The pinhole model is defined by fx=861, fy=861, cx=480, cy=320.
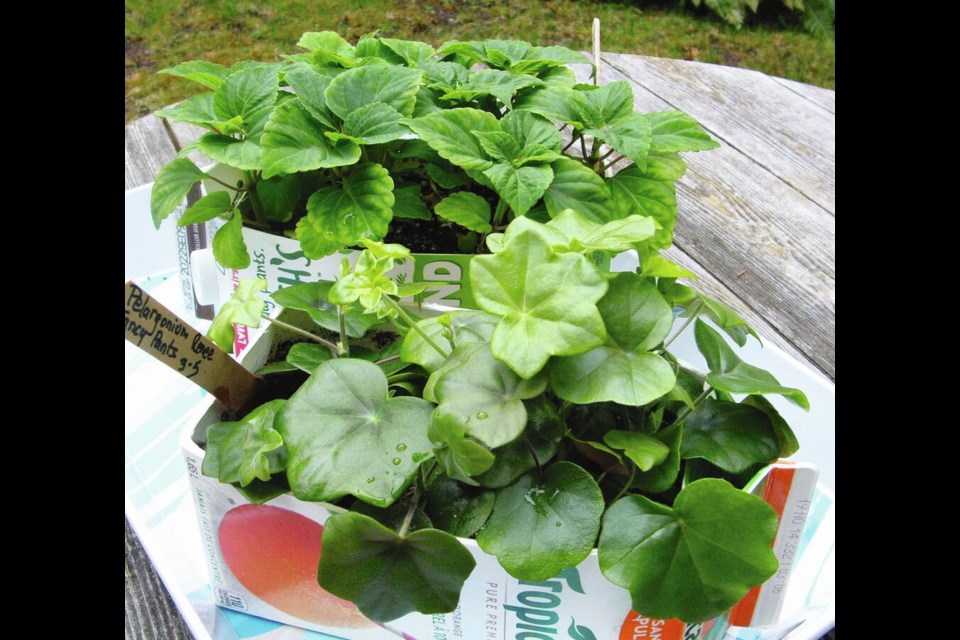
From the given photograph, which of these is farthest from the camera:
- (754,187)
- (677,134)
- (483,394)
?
(754,187)

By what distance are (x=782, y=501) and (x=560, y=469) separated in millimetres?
158

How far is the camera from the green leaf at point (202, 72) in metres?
0.83

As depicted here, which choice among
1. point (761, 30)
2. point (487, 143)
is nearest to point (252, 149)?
point (487, 143)

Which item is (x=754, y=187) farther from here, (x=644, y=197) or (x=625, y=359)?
(x=625, y=359)

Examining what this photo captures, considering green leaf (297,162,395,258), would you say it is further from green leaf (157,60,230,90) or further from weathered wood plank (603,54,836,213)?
weathered wood plank (603,54,836,213)

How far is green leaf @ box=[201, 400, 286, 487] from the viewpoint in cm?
47

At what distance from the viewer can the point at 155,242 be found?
1.05 meters

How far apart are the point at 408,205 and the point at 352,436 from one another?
15.2 inches

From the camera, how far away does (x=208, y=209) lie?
2.67 ft

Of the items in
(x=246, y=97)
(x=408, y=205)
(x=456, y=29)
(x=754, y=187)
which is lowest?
(x=456, y=29)

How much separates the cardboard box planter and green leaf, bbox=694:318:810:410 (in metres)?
0.13

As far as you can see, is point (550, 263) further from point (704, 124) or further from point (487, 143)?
point (704, 124)

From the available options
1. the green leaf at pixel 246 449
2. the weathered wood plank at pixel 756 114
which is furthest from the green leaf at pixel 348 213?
the weathered wood plank at pixel 756 114

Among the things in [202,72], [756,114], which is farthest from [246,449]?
[756,114]
